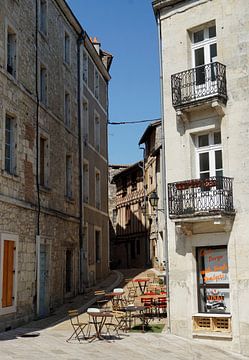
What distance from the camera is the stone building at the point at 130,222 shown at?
35531 millimetres

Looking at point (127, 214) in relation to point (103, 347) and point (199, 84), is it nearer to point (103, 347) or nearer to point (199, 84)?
point (199, 84)

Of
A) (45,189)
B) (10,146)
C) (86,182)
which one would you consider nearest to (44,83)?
(45,189)

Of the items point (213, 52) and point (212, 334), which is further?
point (213, 52)

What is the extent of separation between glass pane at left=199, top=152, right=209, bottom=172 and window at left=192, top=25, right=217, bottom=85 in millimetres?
1799

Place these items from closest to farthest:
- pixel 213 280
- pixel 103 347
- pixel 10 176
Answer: pixel 103 347
pixel 213 280
pixel 10 176

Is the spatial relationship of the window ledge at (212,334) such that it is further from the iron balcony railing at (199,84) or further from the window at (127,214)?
the window at (127,214)

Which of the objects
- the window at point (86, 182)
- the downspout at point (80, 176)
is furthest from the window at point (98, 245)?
the downspout at point (80, 176)

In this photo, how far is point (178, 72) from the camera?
1306 cm

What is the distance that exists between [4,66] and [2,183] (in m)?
3.24

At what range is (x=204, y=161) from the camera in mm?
12609

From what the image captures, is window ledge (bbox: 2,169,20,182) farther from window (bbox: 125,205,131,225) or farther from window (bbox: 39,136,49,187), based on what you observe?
window (bbox: 125,205,131,225)

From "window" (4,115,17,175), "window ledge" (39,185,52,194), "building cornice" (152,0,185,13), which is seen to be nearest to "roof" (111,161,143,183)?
"window ledge" (39,185,52,194)

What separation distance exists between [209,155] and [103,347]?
16.9 ft

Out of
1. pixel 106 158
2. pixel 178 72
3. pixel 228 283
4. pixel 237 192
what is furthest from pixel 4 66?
pixel 106 158
